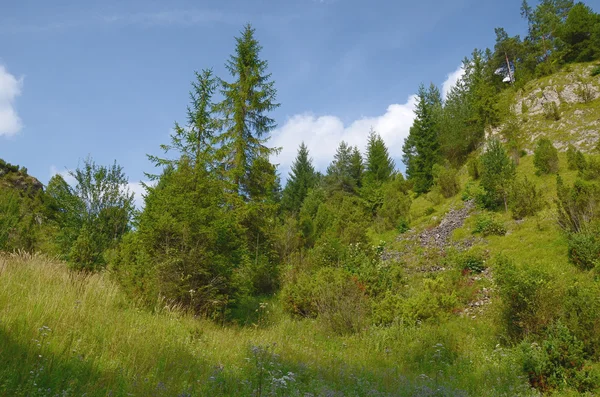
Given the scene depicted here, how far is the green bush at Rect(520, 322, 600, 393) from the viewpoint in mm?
4926

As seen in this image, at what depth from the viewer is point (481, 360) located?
20.1 feet

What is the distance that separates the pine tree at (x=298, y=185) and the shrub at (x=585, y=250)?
88.2 feet

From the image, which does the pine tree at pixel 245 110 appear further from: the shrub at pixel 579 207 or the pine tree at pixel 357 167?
the pine tree at pixel 357 167

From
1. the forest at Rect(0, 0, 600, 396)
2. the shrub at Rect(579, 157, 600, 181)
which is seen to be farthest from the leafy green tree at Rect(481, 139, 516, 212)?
the shrub at Rect(579, 157, 600, 181)

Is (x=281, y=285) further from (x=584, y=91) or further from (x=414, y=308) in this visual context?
(x=584, y=91)

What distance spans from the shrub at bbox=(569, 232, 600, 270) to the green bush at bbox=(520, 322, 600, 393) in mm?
4927

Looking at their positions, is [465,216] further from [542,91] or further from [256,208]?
[542,91]

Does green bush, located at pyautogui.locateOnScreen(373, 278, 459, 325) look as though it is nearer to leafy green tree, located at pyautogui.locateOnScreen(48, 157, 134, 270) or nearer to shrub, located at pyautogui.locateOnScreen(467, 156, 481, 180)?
leafy green tree, located at pyautogui.locateOnScreen(48, 157, 134, 270)

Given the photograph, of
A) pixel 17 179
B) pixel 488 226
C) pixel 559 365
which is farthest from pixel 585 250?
pixel 17 179

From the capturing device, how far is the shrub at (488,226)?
45.9 feet

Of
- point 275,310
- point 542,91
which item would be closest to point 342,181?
point 542,91

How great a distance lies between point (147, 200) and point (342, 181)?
26587mm

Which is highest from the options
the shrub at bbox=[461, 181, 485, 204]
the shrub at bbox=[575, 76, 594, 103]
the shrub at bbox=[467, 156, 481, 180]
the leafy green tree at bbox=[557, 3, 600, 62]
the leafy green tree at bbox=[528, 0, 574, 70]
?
the leafy green tree at bbox=[528, 0, 574, 70]

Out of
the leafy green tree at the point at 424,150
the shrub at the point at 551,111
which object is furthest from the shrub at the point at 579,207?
the shrub at the point at 551,111
